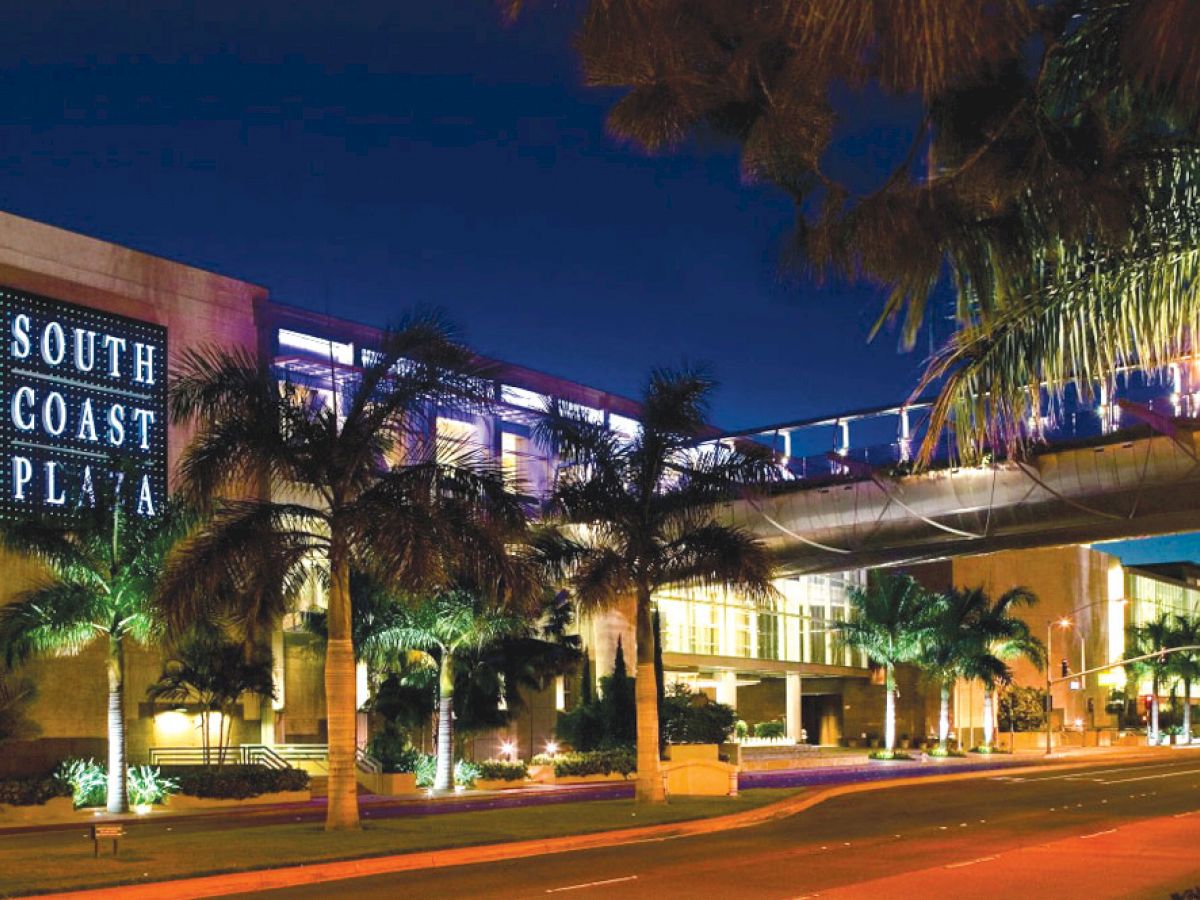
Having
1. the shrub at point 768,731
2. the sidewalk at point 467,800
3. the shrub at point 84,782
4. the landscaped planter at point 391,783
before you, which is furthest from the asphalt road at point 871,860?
the shrub at point 768,731

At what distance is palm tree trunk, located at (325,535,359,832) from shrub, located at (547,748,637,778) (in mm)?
30183

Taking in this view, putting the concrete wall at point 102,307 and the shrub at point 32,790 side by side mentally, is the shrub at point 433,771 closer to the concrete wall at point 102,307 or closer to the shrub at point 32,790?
the concrete wall at point 102,307

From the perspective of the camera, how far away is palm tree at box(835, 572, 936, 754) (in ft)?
248

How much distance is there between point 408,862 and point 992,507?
34.4 meters

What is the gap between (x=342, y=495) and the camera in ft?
87.8

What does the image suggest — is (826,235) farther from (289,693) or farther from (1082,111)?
(289,693)

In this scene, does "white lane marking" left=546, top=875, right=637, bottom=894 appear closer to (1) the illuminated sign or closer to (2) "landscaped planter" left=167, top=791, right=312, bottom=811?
(2) "landscaped planter" left=167, top=791, right=312, bottom=811

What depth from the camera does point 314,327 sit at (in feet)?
207

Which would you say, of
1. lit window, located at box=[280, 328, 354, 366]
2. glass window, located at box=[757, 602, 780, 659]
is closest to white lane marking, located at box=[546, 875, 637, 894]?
lit window, located at box=[280, 328, 354, 366]

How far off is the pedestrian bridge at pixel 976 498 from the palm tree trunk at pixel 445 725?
44.0 feet

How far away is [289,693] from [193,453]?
34861 mm

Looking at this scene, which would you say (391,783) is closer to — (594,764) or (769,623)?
(594,764)

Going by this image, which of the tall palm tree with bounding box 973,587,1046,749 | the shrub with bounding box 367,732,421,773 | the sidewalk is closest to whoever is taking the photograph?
the sidewalk

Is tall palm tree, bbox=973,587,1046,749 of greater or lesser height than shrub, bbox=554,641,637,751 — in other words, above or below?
above
